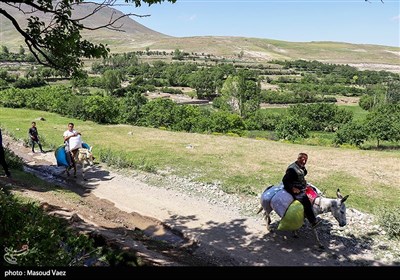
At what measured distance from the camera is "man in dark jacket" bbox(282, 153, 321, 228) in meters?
11.1

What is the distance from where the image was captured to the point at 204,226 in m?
13.3

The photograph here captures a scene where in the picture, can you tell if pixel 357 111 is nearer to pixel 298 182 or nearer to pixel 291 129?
pixel 291 129

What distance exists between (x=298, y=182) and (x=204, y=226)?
4.00 meters

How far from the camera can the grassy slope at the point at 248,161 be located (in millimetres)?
18484

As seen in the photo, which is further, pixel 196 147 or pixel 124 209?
pixel 196 147

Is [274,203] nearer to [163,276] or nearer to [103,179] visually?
[163,276]

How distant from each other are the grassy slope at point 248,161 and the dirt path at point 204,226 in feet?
7.01

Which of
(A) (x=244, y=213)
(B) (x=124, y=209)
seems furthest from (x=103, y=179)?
(A) (x=244, y=213)

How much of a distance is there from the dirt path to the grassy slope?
2137 millimetres

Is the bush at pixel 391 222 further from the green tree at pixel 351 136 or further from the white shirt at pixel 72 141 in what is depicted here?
the green tree at pixel 351 136

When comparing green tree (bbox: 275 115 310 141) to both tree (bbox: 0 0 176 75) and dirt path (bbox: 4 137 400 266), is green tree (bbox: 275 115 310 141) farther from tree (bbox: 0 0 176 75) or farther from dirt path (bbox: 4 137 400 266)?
tree (bbox: 0 0 176 75)

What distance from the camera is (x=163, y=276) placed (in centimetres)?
591

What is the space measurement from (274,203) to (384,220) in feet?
15.1

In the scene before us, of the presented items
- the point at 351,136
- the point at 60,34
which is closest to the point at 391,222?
the point at 60,34
